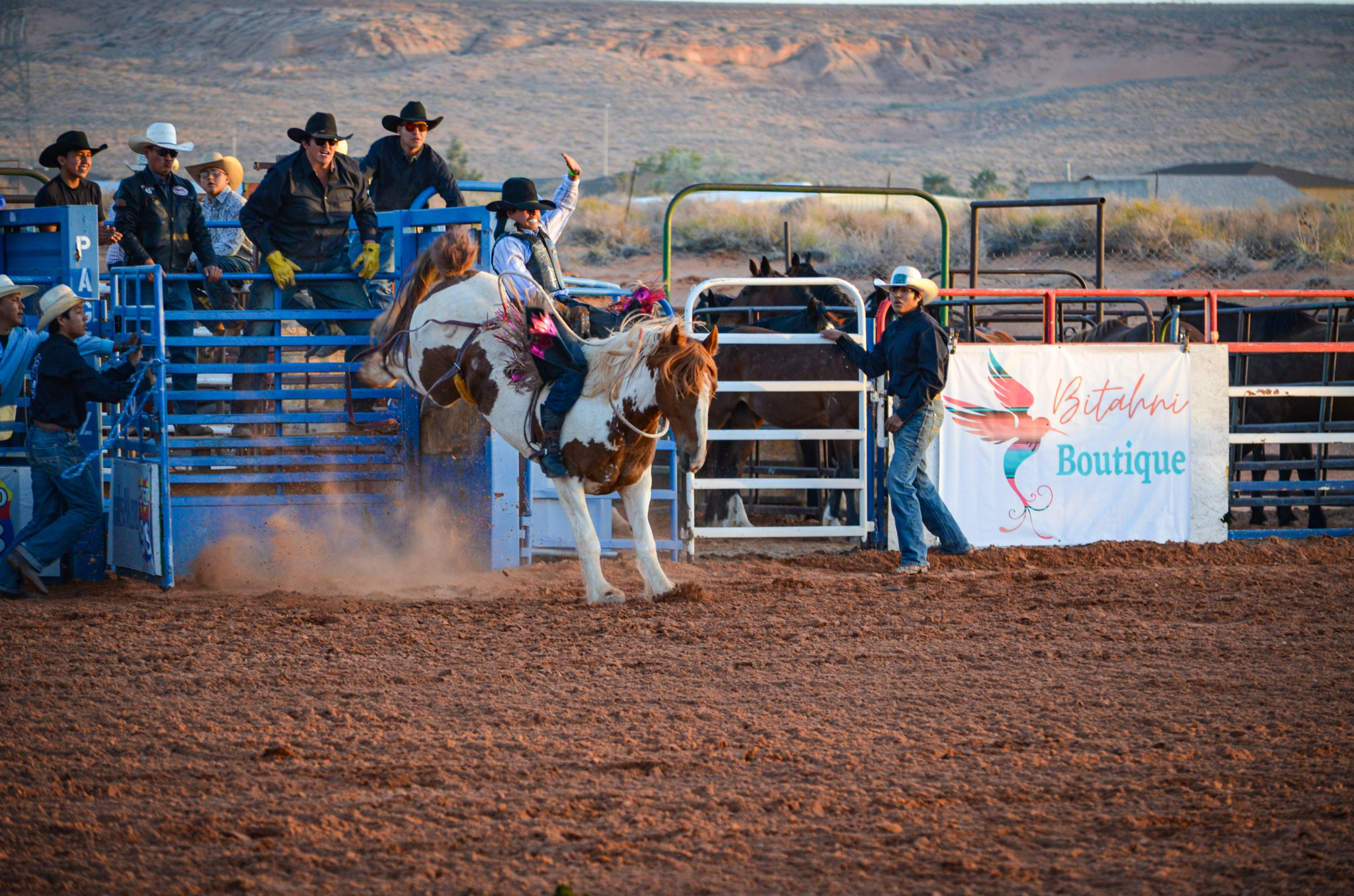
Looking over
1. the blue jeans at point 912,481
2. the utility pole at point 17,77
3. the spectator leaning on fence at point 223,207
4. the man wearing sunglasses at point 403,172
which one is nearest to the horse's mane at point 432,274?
the man wearing sunglasses at point 403,172

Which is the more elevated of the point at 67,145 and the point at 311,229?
the point at 67,145

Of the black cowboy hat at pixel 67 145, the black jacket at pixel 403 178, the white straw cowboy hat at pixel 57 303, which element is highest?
the black cowboy hat at pixel 67 145

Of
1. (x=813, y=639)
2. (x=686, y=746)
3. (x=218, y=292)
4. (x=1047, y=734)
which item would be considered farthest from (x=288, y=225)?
(x=1047, y=734)

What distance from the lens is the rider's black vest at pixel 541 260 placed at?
27.1 ft

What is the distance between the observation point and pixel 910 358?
865 centimetres

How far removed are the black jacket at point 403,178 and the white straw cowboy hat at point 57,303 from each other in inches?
89.7

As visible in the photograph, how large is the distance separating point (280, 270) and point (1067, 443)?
20.1 ft

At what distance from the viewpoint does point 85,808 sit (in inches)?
168

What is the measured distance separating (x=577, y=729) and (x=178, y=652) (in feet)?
8.33

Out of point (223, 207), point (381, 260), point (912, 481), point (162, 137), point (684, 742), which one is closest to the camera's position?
point (684, 742)

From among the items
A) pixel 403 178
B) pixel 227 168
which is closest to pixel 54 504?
pixel 403 178

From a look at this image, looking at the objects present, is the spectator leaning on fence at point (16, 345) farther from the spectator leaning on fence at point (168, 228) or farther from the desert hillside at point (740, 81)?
the desert hillside at point (740, 81)

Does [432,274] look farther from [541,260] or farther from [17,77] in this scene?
[17,77]

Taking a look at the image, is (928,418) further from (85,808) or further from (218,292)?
(85,808)
